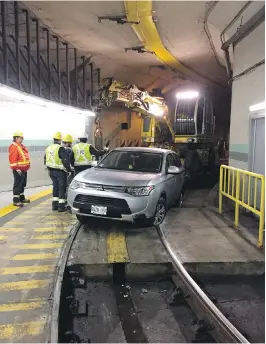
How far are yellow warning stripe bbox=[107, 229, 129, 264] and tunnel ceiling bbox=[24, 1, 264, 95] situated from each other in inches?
189

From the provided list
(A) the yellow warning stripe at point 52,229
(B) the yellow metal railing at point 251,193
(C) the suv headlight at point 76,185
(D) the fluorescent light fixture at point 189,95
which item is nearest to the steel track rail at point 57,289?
(A) the yellow warning stripe at point 52,229

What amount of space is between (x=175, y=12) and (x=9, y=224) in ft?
19.6

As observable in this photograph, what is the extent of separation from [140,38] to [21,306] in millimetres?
8215

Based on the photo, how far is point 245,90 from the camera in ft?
25.4

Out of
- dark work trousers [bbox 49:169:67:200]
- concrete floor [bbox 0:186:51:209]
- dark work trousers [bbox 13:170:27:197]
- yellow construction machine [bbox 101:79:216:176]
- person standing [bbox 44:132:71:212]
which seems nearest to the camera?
person standing [bbox 44:132:71:212]

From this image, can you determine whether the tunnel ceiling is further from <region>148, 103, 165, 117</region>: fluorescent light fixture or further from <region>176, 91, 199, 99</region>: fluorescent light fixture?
<region>148, 103, 165, 117</region>: fluorescent light fixture

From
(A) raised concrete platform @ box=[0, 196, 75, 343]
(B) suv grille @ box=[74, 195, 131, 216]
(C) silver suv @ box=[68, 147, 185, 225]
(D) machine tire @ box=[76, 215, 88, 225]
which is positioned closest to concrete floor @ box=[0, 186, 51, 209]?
(A) raised concrete platform @ box=[0, 196, 75, 343]

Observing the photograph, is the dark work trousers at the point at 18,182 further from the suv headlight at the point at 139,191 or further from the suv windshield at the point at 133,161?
the suv headlight at the point at 139,191

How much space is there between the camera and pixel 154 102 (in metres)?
12.3

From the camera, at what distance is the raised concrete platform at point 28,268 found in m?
3.32

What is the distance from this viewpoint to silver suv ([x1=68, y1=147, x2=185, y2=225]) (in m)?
5.93

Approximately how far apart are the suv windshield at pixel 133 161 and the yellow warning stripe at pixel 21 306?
12.7 ft

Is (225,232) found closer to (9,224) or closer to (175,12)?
(9,224)

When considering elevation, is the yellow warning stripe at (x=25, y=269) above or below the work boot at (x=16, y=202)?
below
